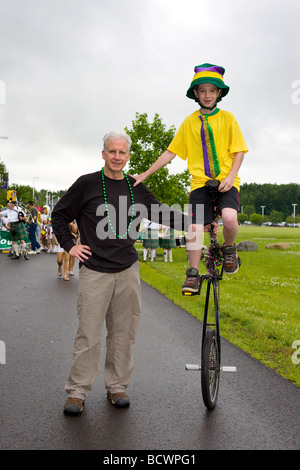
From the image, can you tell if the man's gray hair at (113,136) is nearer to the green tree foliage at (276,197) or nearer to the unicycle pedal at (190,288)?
the unicycle pedal at (190,288)

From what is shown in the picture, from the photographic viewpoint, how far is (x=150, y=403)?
4.61 metres

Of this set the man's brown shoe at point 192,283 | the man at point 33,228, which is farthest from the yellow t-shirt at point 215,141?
the man at point 33,228

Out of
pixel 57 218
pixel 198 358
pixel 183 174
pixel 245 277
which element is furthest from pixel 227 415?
pixel 183 174

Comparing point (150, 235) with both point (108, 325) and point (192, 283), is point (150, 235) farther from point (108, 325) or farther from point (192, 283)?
point (192, 283)

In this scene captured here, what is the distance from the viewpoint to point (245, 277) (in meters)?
15.2

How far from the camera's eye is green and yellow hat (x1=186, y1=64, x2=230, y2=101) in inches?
163

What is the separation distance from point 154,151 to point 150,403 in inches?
907

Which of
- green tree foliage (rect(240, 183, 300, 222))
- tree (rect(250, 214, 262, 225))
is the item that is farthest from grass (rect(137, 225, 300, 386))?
green tree foliage (rect(240, 183, 300, 222))

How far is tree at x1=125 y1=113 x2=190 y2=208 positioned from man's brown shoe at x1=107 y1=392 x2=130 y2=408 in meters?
20.8

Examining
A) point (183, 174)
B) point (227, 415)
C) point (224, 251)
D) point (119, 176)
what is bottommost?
point (227, 415)

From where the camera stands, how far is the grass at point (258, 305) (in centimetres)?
662
